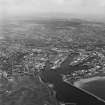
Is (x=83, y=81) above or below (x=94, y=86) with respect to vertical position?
above

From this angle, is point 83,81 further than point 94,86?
Yes

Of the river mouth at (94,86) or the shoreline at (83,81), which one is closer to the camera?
the river mouth at (94,86)

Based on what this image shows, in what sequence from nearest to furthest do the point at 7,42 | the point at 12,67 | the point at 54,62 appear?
the point at 12,67 < the point at 54,62 < the point at 7,42

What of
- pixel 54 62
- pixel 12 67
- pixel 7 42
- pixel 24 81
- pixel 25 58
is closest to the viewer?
pixel 24 81

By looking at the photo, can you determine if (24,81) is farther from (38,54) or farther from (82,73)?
(38,54)

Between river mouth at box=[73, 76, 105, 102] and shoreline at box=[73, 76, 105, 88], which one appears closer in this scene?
river mouth at box=[73, 76, 105, 102]

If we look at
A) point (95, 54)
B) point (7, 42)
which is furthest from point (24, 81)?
point (7, 42)

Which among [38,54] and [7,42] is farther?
[7,42]

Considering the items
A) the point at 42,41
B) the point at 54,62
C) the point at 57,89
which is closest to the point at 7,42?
the point at 42,41
